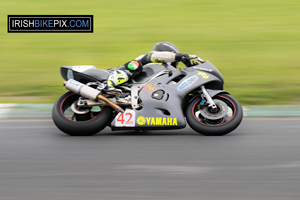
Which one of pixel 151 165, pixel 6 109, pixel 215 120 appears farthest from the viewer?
pixel 6 109

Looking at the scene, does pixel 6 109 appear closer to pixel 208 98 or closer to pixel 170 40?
pixel 208 98

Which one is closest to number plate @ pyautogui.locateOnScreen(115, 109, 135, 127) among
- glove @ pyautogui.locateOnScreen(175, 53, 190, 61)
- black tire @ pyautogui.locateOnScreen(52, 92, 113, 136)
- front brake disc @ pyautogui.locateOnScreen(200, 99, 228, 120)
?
black tire @ pyautogui.locateOnScreen(52, 92, 113, 136)

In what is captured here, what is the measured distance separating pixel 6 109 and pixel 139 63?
280 centimetres

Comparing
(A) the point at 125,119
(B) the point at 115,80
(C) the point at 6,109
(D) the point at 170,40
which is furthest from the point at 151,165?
(D) the point at 170,40

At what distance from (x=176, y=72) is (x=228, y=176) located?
7.51ft

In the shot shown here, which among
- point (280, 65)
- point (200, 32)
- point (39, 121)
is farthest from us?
point (200, 32)

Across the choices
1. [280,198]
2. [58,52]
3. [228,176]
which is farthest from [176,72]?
[58,52]

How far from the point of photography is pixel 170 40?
14672mm

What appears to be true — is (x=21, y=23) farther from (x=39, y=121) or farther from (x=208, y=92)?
(x=208, y=92)

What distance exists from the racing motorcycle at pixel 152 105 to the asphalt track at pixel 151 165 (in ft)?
0.55

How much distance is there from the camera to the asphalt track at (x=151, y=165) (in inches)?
185

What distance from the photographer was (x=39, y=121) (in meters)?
8.30

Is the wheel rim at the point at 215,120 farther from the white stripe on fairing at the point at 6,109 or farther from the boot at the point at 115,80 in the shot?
the white stripe on fairing at the point at 6,109

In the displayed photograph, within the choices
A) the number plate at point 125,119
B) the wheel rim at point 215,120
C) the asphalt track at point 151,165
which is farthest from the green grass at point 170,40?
the number plate at point 125,119
